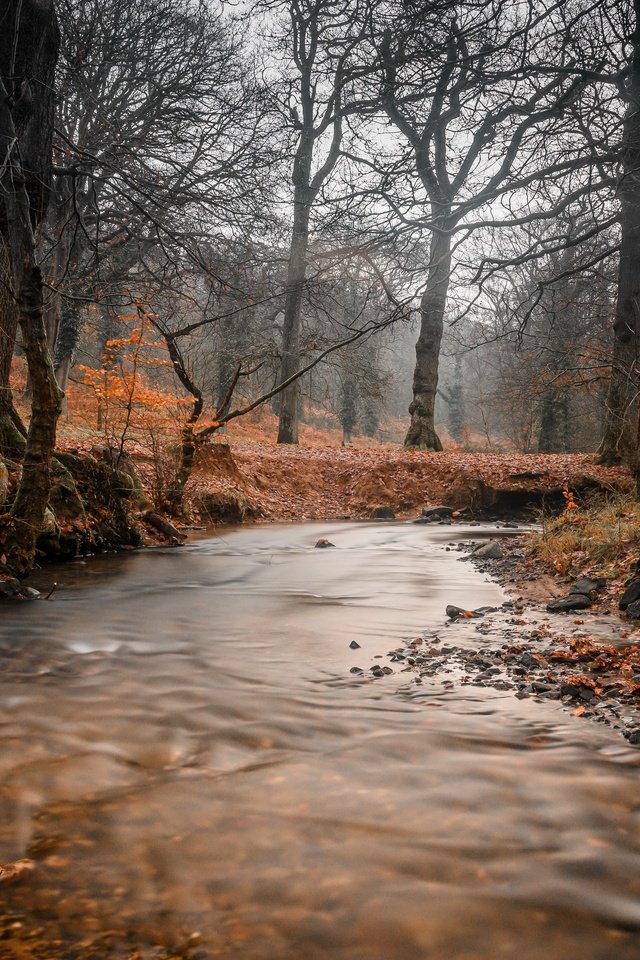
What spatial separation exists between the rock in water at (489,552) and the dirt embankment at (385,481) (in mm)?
4733

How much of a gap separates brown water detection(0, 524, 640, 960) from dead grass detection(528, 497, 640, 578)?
9.95 ft

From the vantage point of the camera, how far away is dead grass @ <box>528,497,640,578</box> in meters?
6.57

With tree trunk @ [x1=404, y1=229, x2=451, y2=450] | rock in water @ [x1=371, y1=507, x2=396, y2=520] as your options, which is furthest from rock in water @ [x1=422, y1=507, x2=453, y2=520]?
tree trunk @ [x1=404, y1=229, x2=451, y2=450]

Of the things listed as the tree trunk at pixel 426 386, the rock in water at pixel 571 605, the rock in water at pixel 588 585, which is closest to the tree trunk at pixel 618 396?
the tree trunk at pixel 426 386

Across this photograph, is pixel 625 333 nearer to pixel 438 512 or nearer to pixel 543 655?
pixel 438 512

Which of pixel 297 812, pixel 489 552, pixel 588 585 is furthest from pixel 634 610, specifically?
pixel 489 552

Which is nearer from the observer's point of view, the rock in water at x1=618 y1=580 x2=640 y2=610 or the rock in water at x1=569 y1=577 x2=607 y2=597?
the rock in water at x1=618 y1=580 x2=640 y2=610

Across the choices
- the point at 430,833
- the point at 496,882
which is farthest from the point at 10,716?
the point at 496,882

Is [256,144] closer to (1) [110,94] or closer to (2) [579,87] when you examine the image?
(1) [110,94]

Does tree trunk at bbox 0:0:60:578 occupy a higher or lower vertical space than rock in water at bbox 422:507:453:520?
higher

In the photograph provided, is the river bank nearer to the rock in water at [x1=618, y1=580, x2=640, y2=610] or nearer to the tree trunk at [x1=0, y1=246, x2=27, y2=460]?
the rock in water at [x1=618, y1=580, x2=640, y2=610]

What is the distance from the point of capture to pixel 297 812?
246cm

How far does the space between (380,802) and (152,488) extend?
9470mm

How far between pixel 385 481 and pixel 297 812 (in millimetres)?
13863
